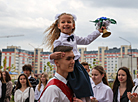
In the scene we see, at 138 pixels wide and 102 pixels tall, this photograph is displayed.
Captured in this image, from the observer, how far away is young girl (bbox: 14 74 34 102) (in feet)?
27.9

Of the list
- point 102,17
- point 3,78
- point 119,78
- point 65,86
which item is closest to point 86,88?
point 65,86

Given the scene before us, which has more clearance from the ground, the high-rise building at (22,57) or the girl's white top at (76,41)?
the high-rise building at (22,57)

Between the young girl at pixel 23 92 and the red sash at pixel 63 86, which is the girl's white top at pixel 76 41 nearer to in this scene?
the red sash at pixel 63 86

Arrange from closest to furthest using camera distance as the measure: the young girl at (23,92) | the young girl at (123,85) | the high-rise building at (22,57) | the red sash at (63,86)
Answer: the red sash at (63,86) → the young girl at (123,85) → the young girl at (23,92) → the high-rise building at (22,57)

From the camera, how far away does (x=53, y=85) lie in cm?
Answer: 333

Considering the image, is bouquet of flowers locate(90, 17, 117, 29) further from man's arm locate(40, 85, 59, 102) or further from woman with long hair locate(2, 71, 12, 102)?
woman with long hair locate(2, 71, 12, 102)

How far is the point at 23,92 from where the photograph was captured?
859cm

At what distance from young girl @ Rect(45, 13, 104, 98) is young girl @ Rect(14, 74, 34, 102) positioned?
4548mm

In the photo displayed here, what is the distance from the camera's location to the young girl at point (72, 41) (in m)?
3.54

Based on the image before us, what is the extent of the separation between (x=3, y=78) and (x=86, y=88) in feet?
23.2

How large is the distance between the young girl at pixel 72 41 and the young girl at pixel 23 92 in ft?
14.9

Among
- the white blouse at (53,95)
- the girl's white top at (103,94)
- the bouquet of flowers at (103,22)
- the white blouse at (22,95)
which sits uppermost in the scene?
the bouquet of flowers at (103,22)

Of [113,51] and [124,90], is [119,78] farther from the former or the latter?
[113,51]

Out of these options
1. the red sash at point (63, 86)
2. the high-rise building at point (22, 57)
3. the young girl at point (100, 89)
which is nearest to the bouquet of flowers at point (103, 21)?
the red sash at point (63, 86)
